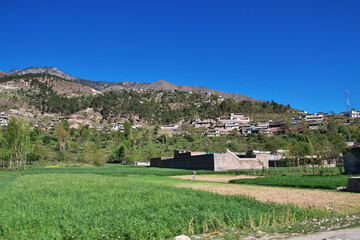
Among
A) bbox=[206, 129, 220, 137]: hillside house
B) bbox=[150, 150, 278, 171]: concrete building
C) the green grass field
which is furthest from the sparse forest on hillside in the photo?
the green grass field

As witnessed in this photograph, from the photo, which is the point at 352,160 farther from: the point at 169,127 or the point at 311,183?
the point at 169,127

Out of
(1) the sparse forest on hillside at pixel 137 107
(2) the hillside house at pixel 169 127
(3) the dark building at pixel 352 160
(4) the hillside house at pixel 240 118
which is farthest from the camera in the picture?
(1) the sparse forest on hillside at pixel 137 107

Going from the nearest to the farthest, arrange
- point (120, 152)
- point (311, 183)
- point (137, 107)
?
point (311, 183) → point (120, 152) → point (137, 107)

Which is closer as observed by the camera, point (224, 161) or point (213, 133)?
point (224, 161)

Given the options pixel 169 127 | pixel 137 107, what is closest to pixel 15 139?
pixel 169 127

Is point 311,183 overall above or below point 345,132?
below

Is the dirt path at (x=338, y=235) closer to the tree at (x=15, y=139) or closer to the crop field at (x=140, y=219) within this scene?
the crop field at (x=140, y=219)

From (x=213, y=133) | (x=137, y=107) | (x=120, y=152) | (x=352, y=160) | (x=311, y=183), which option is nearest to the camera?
(x=311, y=183)

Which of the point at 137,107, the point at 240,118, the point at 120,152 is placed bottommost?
the point at 120,152

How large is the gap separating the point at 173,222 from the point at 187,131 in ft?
→ 408

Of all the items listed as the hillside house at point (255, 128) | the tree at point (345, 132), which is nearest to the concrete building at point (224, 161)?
the tree at point (345, 132)

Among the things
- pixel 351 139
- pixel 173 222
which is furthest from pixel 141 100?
pixel 173 222

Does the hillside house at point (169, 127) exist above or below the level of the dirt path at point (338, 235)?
above

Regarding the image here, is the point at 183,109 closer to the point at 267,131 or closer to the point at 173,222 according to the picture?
the point at 267,131
